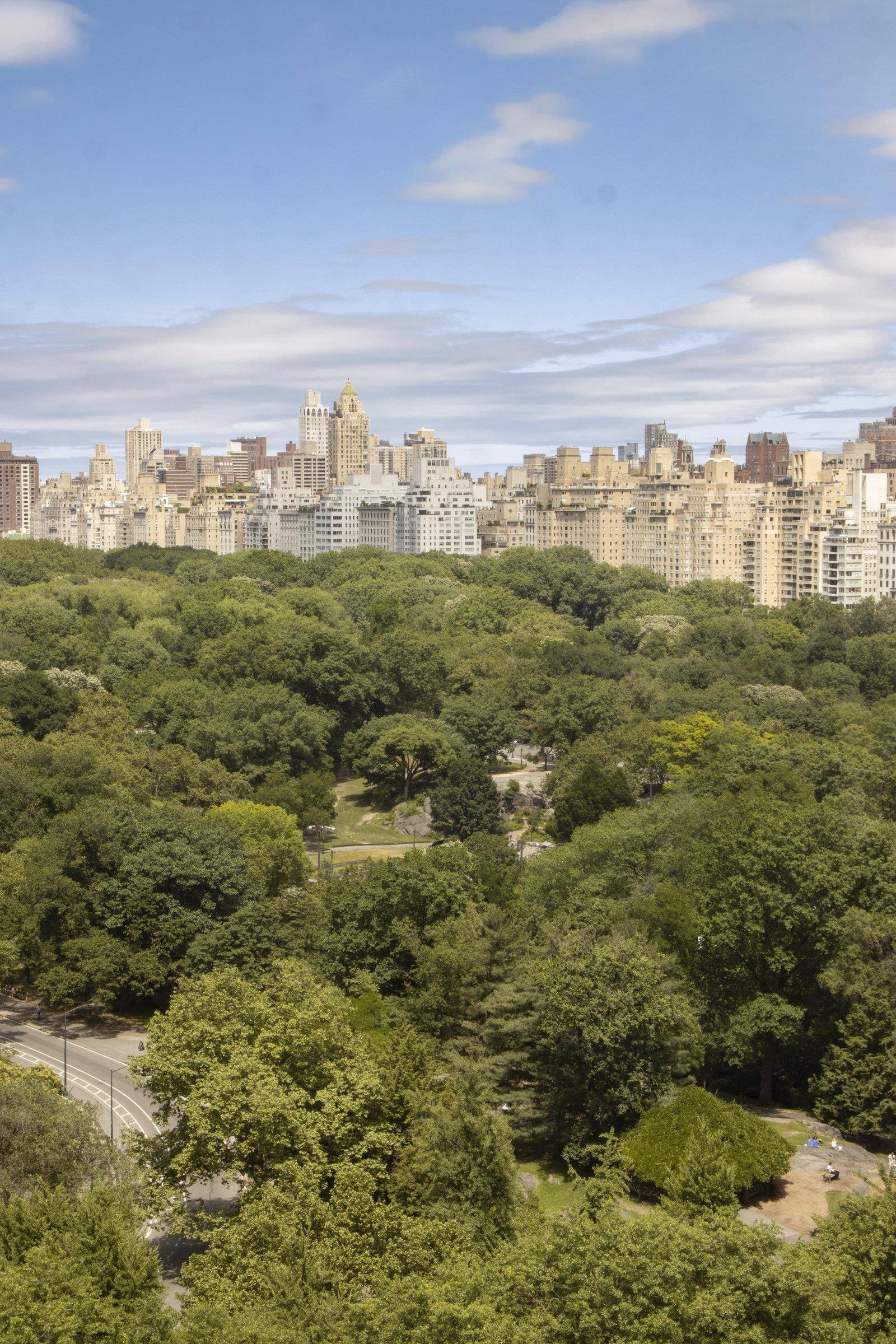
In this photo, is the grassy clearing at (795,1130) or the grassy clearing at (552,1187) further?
the grassy clearing at (795,1130)

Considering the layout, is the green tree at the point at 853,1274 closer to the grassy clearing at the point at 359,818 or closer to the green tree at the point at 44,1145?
the green tree at the point at 44,1145

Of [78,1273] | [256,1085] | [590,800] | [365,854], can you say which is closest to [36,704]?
[365,854]

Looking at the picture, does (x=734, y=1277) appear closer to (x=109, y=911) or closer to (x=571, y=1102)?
(x=571, y=1102)

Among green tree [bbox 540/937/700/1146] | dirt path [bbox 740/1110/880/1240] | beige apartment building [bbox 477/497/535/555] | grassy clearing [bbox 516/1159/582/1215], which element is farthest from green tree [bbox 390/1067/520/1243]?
beige apartment building [bbox 477/497/535/555]

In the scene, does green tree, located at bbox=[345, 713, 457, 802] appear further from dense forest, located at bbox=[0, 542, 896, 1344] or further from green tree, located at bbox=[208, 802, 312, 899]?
green tree, located at bbox=[208, 802, 312, 899]

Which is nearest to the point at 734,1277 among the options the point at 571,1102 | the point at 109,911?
the point at 571,1102

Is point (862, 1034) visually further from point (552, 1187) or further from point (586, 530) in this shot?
point (586, 530)

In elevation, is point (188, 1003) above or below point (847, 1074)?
above

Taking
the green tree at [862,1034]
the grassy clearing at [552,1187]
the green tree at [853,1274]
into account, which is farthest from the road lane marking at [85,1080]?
the green tree at [853,1274]
